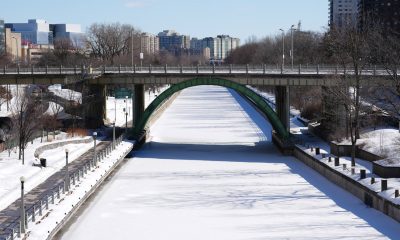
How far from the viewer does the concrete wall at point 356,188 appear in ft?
94.7

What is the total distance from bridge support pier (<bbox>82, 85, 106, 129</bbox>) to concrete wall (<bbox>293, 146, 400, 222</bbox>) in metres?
21.7

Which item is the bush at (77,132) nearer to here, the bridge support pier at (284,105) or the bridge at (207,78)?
the bridge at (207,78)

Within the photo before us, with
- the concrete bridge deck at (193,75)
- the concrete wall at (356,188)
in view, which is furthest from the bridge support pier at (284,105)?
the concrete wall at (356,188)

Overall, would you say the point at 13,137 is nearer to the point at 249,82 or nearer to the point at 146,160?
the point at 146,160

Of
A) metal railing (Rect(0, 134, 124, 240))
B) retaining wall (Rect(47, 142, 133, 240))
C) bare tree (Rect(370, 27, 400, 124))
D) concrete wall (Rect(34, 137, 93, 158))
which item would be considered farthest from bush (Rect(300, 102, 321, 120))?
metal railing (Rect(0, 134, 124, 240))

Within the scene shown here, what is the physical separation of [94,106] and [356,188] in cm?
3309

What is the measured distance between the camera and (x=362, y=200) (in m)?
32.8

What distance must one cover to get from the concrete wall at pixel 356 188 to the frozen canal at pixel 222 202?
1.23 ft

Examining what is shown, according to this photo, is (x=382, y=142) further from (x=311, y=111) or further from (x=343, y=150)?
(x=311, y=111)

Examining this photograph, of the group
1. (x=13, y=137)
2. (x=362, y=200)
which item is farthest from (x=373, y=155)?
(x=13, y=137)

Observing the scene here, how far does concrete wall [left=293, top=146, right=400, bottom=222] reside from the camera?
28875 millimetres

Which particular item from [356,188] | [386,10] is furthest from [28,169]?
[386,10]

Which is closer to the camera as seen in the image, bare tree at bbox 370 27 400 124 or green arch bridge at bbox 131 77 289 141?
bare tree at bbox 370 27 400 124

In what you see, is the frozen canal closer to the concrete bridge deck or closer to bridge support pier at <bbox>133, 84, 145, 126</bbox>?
bridge support pier at <bbox>133, 84, 145, 126</bbox>
